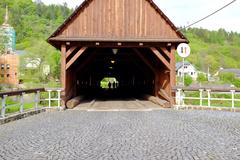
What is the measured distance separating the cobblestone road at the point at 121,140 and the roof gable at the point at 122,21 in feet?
19.7

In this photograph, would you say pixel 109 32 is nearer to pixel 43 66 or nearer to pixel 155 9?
pixel 155 9

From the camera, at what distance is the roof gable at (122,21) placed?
15336 millimetres

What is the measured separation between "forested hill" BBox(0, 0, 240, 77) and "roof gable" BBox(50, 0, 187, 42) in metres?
55.5

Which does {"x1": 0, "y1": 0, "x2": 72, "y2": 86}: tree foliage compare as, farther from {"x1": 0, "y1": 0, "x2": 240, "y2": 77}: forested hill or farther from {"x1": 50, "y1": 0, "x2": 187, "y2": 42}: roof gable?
{"x1": 50, "y1": 0, "x2": 187, "y2": 42}: roof gable

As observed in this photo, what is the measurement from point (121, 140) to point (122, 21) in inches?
364

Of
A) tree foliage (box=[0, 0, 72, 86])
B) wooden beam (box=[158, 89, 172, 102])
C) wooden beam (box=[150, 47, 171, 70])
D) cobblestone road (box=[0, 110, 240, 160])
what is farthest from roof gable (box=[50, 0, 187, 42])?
tree foliage (box=[0, 0, 72, 86])

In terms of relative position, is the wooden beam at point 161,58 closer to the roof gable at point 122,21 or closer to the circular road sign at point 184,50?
the roof gable at point 122,21

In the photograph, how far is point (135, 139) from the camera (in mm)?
7301

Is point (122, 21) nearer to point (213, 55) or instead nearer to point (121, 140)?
point (121, 140)

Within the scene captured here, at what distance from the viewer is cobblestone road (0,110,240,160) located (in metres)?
5.84

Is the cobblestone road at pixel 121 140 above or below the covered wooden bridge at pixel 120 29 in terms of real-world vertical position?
below

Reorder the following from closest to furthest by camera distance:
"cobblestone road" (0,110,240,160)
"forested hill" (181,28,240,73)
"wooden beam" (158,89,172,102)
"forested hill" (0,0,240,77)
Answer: "cobblestone road" (0,110,240,160)
"wooden beam" (158,89,172,102)
"forested hill" (0,0,240,77)
"forested hill" (181,28,240,73)

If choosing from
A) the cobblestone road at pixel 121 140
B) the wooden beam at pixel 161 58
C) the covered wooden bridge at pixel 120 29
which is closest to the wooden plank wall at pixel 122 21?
the covered wooden bridge at pixel 120 29

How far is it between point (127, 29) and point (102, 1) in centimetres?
165
